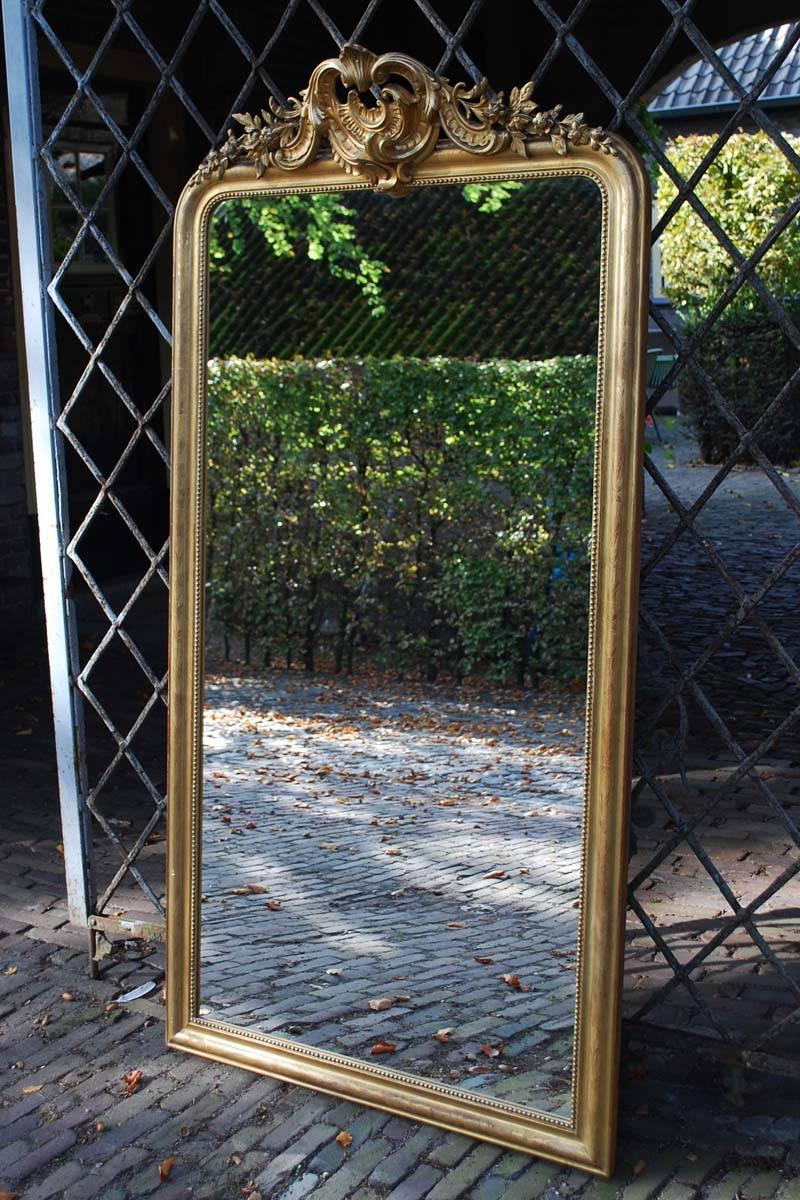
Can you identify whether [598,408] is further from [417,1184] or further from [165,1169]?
[165,1169]

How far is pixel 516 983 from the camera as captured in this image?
2973 mm

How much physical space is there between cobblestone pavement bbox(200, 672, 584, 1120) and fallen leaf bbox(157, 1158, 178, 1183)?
0.43m

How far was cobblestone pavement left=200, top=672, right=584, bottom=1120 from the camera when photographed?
9.66 ft

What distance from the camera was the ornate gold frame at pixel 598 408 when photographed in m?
2.64

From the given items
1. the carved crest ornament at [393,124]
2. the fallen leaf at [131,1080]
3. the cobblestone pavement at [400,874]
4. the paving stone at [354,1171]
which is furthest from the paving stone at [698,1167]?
the carved crest ornament at [393,124]

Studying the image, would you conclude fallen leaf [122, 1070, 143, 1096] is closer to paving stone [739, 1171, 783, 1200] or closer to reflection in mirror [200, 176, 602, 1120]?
reflection in mirror [200, 176, 602, 1120]

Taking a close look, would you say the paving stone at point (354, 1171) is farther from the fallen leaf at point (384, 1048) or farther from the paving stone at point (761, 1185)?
the paving stone at point (761, 1185)

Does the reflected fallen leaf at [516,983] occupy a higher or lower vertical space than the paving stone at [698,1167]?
higher

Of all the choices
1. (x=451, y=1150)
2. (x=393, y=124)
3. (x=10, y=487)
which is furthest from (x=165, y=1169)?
(x=10, y=487)

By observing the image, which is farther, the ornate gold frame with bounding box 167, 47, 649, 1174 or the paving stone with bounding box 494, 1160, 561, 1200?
the paving stone with bounding box 494, 1160, 561, 1200

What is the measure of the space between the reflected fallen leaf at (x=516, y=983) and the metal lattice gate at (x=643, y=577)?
0.35 metres

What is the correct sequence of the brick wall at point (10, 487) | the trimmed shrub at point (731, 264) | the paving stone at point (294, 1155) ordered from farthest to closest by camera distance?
1. the trimmed shrub at point (731, 264)
2. the brick wall at point (10, 487)
3. the paving stone at point (294, 1155)

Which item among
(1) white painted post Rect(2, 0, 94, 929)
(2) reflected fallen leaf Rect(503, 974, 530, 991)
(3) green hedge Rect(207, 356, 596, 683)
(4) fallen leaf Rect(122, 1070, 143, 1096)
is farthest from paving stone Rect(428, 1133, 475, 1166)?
(1) white painted post Rect(2, 0, 94, 929)

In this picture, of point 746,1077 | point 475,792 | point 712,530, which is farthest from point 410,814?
point 712,530
